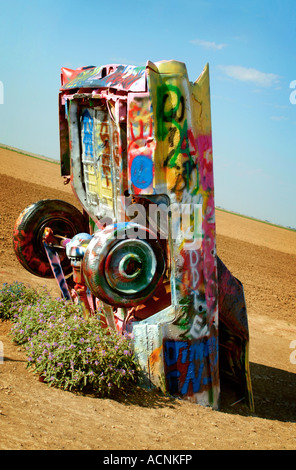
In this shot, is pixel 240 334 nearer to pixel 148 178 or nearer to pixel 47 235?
pixel 148 178

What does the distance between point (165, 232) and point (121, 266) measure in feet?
2.42

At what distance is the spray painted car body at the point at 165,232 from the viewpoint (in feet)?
18.0

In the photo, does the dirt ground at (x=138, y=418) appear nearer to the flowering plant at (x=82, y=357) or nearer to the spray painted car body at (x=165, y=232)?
the flowering plant at (x=82, y=357)

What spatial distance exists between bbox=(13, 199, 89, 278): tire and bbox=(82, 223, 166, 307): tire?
2209mm

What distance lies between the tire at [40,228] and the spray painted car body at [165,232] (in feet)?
4.69

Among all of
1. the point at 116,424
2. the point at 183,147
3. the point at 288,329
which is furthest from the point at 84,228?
the point at 288,329

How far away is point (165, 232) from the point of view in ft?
19.4

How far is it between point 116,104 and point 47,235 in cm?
228

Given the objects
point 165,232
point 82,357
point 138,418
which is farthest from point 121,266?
point 138,418

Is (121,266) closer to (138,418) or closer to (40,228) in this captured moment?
(138,418)

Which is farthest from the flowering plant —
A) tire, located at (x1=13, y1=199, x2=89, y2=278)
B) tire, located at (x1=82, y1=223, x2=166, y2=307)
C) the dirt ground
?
tire, located at (x1=13, y1=199, x2=89, y2=278)

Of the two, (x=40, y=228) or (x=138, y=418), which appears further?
(x=40, y=228)

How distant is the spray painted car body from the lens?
5.49m

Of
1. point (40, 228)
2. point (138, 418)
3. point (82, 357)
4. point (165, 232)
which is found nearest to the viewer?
point (138, 418)
